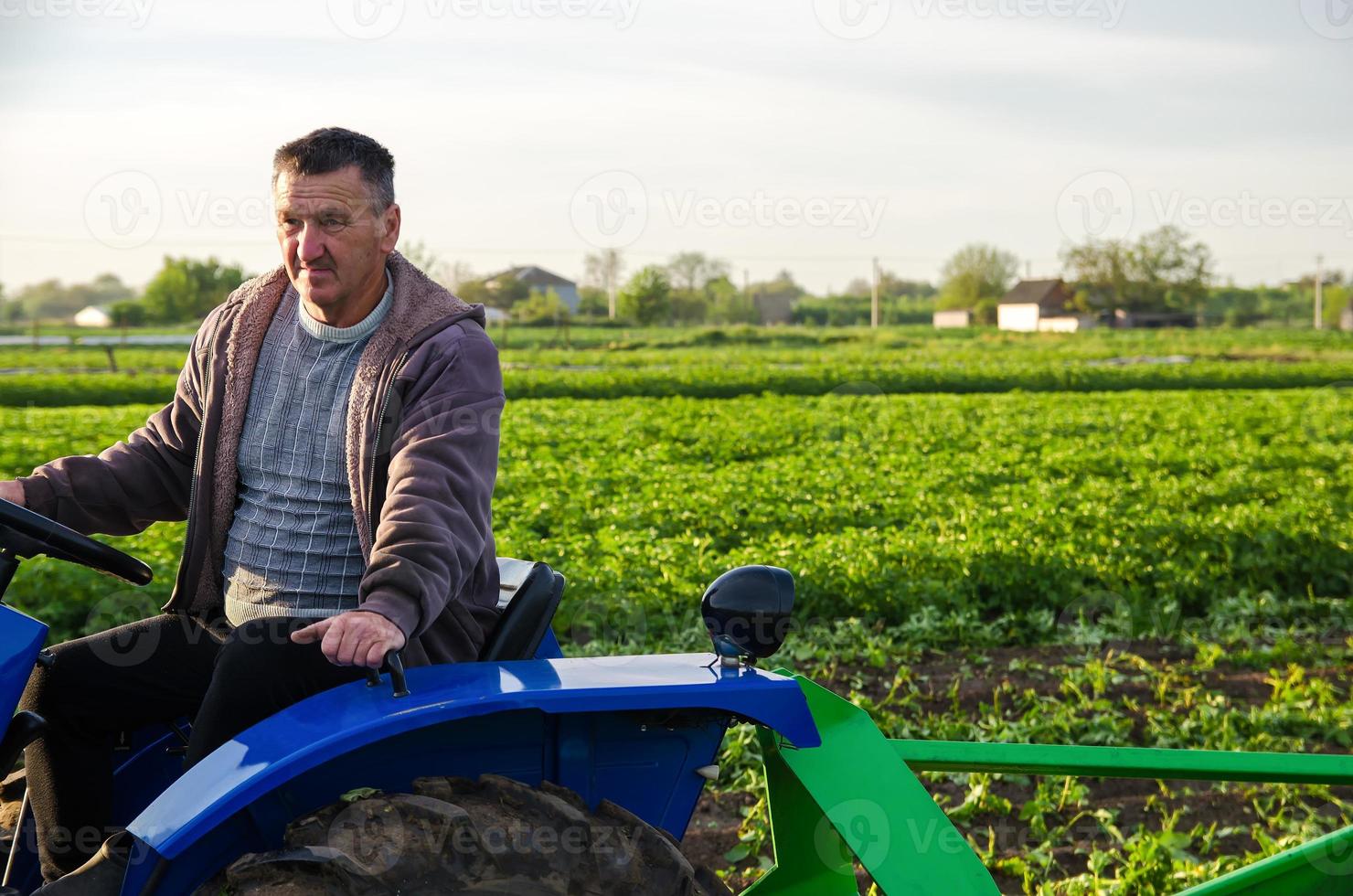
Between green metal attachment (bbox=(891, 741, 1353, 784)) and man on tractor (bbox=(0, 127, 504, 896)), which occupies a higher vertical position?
man on tractor (bbox=(0, 127, 504, 896))

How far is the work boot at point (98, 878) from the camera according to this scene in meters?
1.64

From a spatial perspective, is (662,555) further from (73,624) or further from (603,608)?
(73,624)

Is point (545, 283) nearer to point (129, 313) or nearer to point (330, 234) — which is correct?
point (129, 313)

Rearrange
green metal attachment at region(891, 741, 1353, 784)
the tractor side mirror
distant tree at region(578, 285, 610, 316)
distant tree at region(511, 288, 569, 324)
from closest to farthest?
the tractor side mirror < green metal attachment at region(891, 741, 1353, 784) < distant tree at region(511, 288, 569, 324) < distant tree at region(578, 285, 610, 316)

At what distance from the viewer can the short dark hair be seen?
2.18 metres

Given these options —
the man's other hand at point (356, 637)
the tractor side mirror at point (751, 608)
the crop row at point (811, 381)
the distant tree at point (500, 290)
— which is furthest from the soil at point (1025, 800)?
the distant tree at point (500, 290)

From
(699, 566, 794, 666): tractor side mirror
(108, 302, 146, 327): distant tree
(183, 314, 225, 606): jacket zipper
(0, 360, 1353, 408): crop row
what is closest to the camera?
(699, 566, 794, 666): tractor side mirror

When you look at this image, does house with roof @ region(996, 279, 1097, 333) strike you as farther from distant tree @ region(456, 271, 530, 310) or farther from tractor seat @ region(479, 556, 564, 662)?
tractor seat @ region(479, 556, 564, 662)

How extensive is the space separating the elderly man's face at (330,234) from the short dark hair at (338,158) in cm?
1

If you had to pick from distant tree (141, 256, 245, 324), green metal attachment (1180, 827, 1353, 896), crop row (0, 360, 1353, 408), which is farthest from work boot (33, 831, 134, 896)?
distant tree (141, 256, 245, 324)

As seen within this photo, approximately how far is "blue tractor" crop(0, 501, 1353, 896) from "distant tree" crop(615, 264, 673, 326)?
43650 millimetres

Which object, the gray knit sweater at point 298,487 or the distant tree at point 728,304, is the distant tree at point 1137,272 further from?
the gray knit sweater at point 298,487

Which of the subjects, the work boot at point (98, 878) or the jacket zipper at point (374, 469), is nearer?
the work boot at point (98, 878)

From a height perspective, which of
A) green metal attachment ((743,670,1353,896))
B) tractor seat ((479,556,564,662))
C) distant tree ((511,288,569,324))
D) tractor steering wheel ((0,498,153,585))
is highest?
distant tree ((511,288,569,324))
